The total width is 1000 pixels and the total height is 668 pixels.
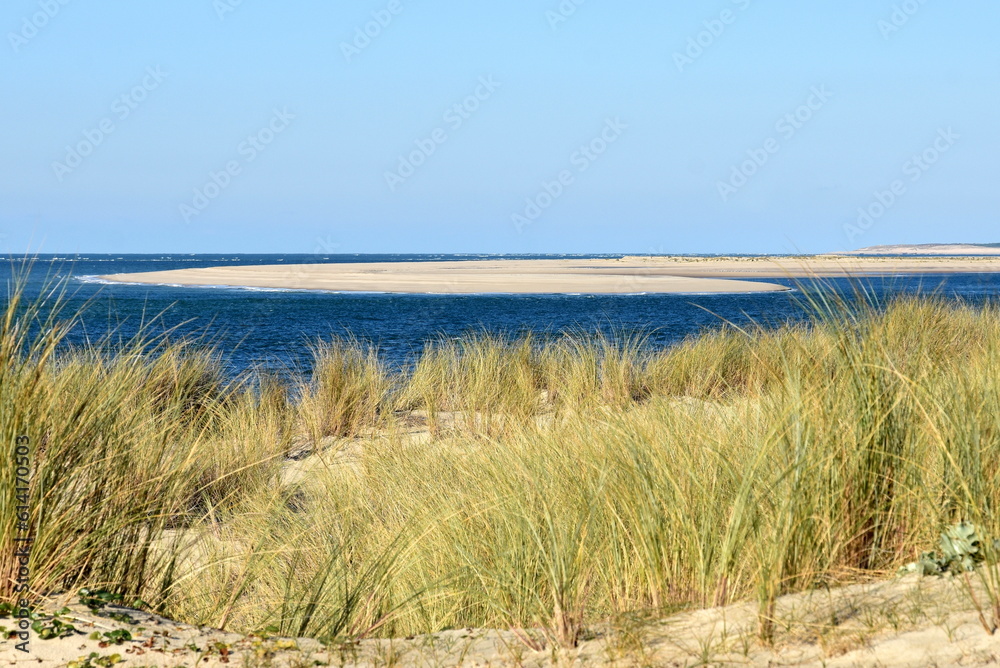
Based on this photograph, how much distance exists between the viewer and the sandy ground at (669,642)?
77.4 inches

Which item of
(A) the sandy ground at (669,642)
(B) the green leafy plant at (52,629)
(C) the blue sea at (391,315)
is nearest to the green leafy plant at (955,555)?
(A) the sandy ground at (669,642)

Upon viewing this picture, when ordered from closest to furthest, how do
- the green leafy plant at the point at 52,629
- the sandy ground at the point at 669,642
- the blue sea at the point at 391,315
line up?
the sandy ground at the point at 669,642 < the green leafy plant at the point at 52,629 < the blue sea at the point at 391,315

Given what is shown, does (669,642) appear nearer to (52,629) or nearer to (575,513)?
(575,513)

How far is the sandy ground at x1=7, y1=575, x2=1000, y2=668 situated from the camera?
6.45ft

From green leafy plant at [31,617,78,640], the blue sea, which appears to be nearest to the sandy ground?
green leafy plant at [31,617,78,640]

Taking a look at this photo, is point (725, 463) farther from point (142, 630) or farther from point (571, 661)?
point (142, 630)

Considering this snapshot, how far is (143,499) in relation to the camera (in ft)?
8.80

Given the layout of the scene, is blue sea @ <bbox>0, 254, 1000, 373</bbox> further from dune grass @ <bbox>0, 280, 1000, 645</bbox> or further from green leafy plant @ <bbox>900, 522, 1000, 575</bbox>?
green leafy plant @ <bbox>900, 522, 1000, 575</bbox>

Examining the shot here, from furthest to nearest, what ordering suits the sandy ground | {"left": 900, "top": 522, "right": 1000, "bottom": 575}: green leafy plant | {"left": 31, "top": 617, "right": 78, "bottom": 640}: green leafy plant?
{"left": 900, "top": 522, "right": 1000, "bottom": 575}: green leafy plant < {"left": 31, "top": 617, "right": 78, "bottom": 640}: green leafy plant < the sandy ground

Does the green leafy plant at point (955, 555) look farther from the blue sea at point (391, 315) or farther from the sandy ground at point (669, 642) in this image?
the blue sea at point (391, 315)

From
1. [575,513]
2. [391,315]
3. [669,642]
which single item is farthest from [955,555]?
[391,315]

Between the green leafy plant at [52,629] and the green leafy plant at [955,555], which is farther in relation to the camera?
the green leafy plant at [955,555]

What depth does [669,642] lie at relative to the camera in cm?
208

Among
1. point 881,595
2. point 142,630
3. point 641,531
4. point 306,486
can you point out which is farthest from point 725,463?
point 306,486
